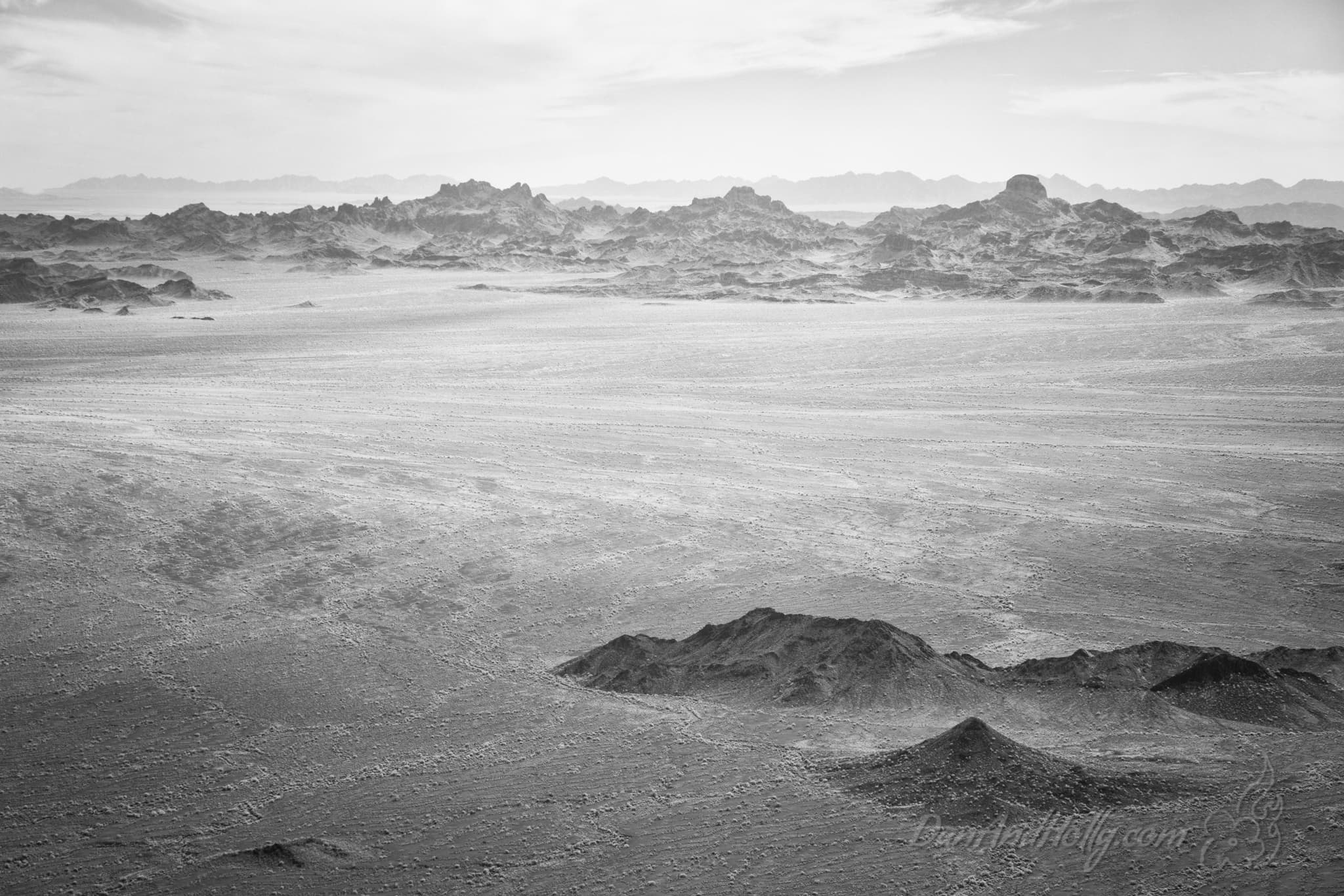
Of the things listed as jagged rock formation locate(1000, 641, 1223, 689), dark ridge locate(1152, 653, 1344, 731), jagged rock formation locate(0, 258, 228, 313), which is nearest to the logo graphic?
dark ridge locate(1152, 653, 1344, 731)

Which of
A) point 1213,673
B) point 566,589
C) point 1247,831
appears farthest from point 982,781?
point 566,589

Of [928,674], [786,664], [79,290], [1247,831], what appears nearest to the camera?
[1247,831]

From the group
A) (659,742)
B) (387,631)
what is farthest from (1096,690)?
(387,631)

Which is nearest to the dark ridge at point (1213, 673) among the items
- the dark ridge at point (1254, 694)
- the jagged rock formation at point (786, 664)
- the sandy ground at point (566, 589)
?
the dark ridge at point (1254, 694)

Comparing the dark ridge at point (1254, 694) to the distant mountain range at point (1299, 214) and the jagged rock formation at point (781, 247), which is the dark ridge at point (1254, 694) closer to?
the jagged rock formation at point (781, 247)

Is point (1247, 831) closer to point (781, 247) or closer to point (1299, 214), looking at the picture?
point (781, 247)

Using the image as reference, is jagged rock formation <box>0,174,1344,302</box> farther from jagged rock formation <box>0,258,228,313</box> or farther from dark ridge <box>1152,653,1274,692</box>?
dark ridge <box>1152,653,1274,692</box>

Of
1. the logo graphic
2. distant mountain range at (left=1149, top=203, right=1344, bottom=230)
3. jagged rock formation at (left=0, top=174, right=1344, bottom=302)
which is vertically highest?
distant mountain range at (left=1149, top=203, right=1344, bottom=230)
